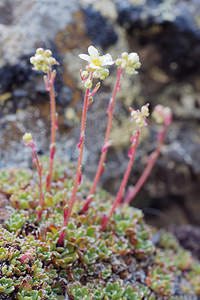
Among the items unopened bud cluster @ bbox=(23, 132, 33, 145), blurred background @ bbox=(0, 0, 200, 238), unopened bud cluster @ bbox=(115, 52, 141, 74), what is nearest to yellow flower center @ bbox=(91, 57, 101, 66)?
unopened bud cluster @ bbox=(115, 52, 141, 74)

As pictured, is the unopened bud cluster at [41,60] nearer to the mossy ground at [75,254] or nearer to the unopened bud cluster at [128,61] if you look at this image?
the unopened bud cluster at [128,61]

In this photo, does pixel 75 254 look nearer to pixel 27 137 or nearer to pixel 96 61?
pixel 27 137

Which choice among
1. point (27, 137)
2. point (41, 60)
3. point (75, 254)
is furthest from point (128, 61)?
point (75, 254)

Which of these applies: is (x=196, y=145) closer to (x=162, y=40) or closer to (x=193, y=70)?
(x=193, y=70)

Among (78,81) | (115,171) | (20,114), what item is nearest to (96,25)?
(78,81)

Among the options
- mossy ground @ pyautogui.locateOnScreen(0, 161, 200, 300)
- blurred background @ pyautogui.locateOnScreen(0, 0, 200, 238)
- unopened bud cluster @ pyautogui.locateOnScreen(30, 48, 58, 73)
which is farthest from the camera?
blurred background @ pyautogui.locateOnScreen(0, 0, 200, 238)

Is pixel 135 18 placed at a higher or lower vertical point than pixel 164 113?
higher

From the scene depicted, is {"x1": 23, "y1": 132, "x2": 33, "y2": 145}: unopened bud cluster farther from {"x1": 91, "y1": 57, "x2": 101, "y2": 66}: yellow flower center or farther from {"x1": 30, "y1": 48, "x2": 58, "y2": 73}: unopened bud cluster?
{"x1": 91, "y1": 57, "x2": 101, "y2": 66}: yellow flower center
